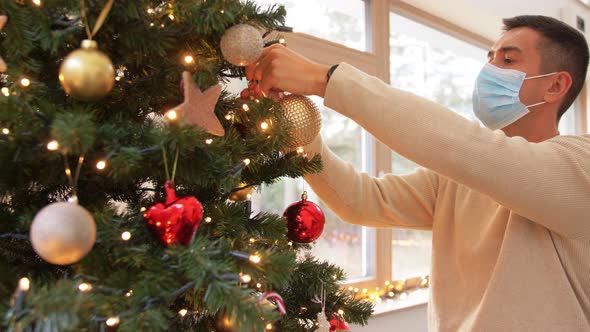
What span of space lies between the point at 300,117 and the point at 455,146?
0.83 ft

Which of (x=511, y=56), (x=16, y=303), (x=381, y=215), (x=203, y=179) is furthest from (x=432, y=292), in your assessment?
(x=16, y=303)

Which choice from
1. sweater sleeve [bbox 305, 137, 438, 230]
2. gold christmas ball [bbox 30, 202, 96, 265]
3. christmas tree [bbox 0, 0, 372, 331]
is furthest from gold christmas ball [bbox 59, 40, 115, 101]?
sweater sleeve [bbox 305, 137, 438, 230]

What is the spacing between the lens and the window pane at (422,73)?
283 centimetres

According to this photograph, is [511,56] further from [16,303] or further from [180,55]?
[16,303]

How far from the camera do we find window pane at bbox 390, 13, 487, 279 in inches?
111

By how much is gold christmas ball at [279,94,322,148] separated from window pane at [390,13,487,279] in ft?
6.91

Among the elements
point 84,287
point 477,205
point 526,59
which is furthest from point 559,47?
point 84,287

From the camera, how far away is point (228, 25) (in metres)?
0.61

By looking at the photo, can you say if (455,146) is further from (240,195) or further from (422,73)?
(422,73)

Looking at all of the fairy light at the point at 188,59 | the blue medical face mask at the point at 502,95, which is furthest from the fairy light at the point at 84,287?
the blue medical face mask at the point at 502,95

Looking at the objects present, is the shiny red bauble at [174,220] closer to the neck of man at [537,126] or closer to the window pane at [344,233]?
the neck of man at [537,126]

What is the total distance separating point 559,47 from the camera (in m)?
1.17

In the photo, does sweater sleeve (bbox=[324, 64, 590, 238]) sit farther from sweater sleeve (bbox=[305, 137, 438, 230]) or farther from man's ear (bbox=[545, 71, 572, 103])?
man's ear (bbox=[545, 71, 572, 103])

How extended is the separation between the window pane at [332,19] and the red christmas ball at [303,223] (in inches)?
62.3
